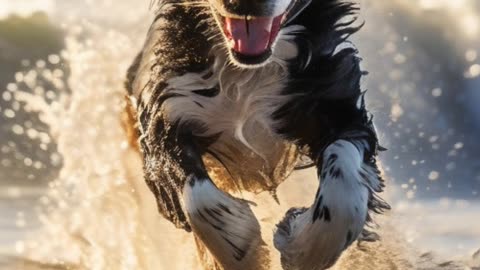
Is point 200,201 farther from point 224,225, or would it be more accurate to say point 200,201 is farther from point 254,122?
point 254,122

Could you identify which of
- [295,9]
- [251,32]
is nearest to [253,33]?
[251,32]

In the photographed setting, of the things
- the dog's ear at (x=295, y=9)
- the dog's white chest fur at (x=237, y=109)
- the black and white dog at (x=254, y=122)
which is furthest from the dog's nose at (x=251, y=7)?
the dog's white chest fur at (x=237, y=109)

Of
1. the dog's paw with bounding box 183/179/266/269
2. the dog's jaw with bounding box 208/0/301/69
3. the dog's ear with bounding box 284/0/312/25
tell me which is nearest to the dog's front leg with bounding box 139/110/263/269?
the dog's paw with bounding box 183/179/266/269

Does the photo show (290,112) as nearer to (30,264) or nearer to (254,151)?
(254,151)

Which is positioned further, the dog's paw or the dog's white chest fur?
the dog's white chest fur

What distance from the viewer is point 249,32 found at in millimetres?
4402

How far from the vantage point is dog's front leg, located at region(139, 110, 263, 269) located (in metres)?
4.43

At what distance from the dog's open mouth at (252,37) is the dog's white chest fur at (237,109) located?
0.38m

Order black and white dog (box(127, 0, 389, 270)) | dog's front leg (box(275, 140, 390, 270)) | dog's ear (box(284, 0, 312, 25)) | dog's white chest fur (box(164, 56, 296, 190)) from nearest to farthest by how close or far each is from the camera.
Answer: dog's front leg (box(275, 140, 390, 270)) < black and white dog (box(127, 0, 389, 270)) < dog's ear (box(284, 0, 312, 25)) < dog's white chest fur (box(164, 56, 296, 190))

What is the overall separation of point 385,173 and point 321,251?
55.7 inches

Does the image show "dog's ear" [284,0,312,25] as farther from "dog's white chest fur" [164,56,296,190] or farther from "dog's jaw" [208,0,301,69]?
"dog's white chest fur" [164,56,296,190]

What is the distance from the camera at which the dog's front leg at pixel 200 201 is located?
4434mm

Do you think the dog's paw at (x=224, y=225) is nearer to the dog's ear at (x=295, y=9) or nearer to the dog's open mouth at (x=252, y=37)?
the dog's open mouth at (x=252, y=37)

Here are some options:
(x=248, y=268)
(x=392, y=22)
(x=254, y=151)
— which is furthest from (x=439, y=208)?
(x=248, y=268)
